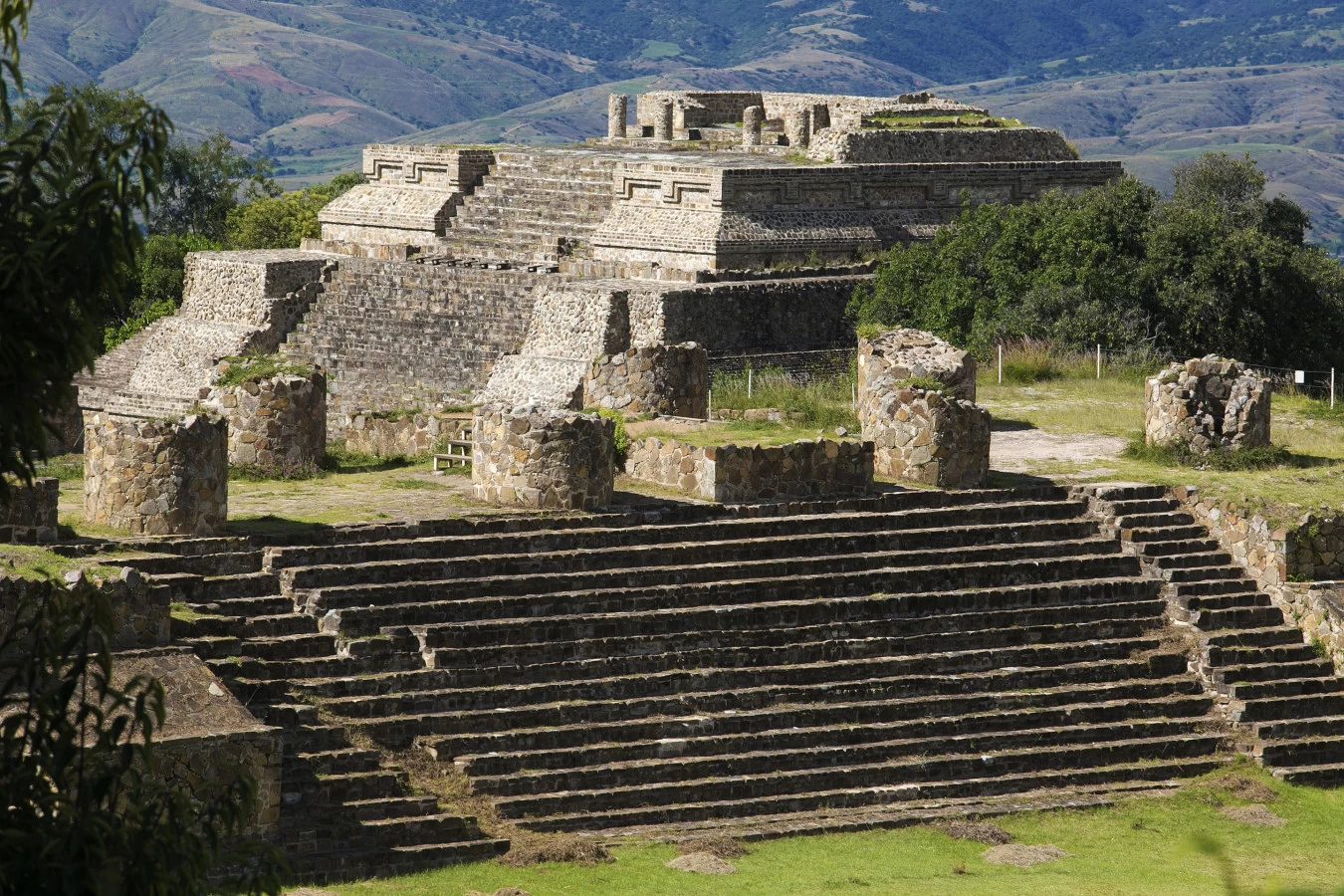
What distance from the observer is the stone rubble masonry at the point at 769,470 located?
2223cm

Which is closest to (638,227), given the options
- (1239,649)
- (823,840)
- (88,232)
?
(1239,649)

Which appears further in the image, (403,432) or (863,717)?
(403,432)

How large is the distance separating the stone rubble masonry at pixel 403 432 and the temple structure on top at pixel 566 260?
4.70m

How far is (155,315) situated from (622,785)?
2265 centimetres

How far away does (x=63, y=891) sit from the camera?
9828mm

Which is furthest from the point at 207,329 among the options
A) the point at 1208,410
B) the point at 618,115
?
the point at 1208,410

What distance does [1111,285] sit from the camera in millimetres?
33188

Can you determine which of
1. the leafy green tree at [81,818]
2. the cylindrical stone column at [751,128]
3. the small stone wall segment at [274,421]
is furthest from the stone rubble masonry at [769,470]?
the cylindrical stone column at [751,128]

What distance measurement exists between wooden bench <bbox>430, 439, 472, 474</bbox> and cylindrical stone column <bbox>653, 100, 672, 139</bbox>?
19.3 metres

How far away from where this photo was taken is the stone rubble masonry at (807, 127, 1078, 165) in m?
36.1

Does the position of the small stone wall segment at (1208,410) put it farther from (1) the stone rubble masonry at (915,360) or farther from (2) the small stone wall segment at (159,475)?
(2) the small stone wall segment at (159,475)

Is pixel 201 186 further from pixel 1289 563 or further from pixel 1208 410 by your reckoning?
pixel 1289 563

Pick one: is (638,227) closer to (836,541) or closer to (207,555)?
(836,541)

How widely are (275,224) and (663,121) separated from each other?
8.60 meters
